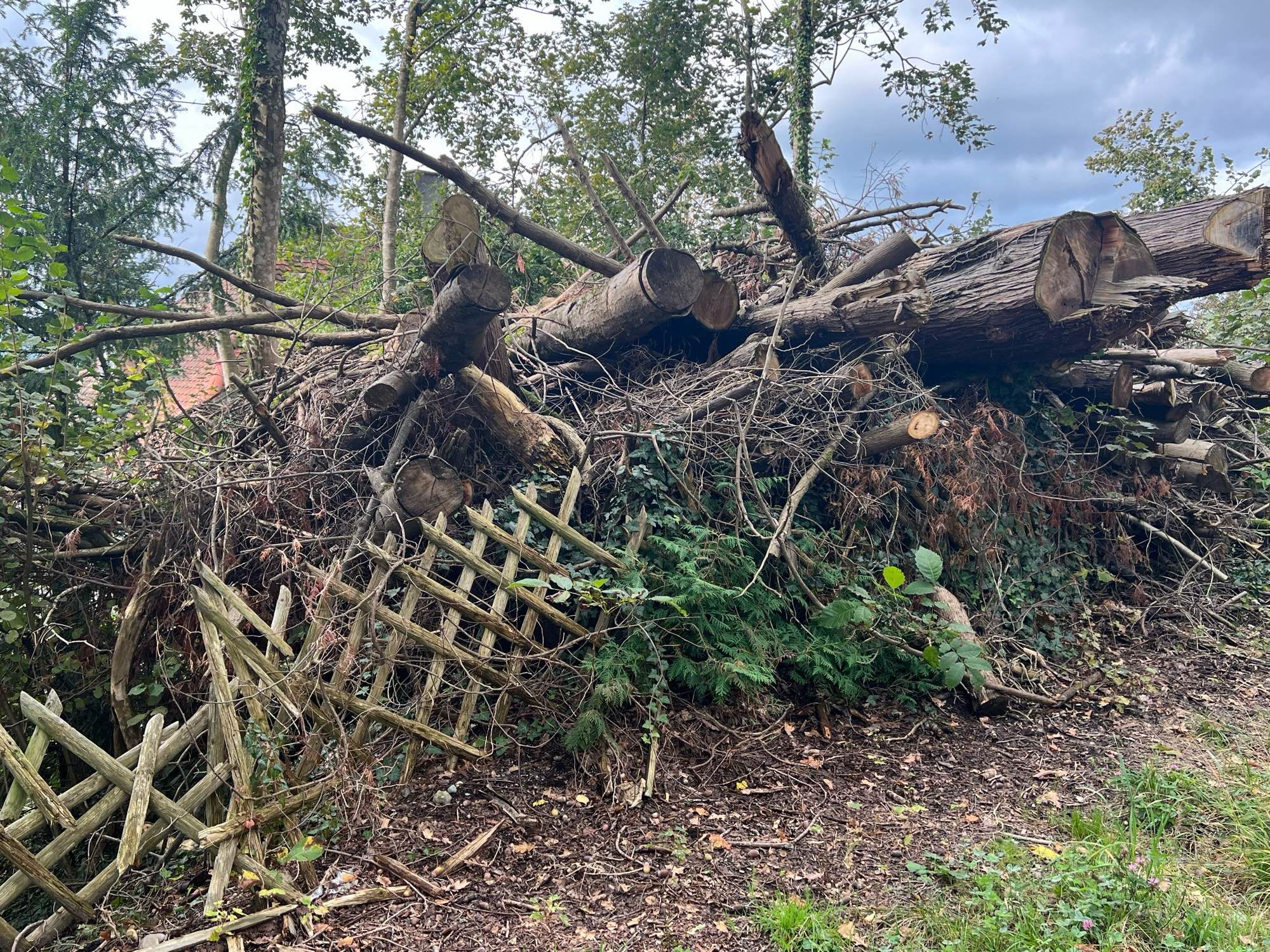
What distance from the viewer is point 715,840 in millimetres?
3020

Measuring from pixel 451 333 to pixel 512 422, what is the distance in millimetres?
718

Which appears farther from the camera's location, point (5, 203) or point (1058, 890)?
point (5, 203)

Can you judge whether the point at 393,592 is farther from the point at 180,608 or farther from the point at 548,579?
the point at 180,608

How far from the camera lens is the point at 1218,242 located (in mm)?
4543

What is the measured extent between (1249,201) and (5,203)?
22.2ft

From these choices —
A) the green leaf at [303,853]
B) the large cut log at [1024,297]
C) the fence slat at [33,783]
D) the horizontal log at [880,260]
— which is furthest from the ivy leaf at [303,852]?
the horizontal log at [880,260]

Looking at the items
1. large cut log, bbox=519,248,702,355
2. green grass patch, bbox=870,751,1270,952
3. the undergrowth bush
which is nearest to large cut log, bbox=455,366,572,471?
the undergrowth bush

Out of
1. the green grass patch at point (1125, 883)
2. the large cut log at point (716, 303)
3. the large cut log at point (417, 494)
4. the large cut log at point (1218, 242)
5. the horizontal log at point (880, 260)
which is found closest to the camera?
the green grass patch at point (1125, 883)

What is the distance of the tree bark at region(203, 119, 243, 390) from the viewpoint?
8.94m

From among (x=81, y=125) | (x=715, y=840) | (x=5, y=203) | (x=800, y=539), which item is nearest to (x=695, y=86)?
(x=81, y=125)

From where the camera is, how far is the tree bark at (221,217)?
8938 millimetres

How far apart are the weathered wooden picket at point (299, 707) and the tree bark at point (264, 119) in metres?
4.29

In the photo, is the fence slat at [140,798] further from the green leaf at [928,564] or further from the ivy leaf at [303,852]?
the green leaf at [928,564]

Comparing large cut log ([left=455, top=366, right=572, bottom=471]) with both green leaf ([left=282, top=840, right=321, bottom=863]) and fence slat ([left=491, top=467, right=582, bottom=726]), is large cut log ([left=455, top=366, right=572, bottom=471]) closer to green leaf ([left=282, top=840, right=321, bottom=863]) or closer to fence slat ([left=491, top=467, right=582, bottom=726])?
fence slat ([left=491, top=467, right=582, bottom=726])
